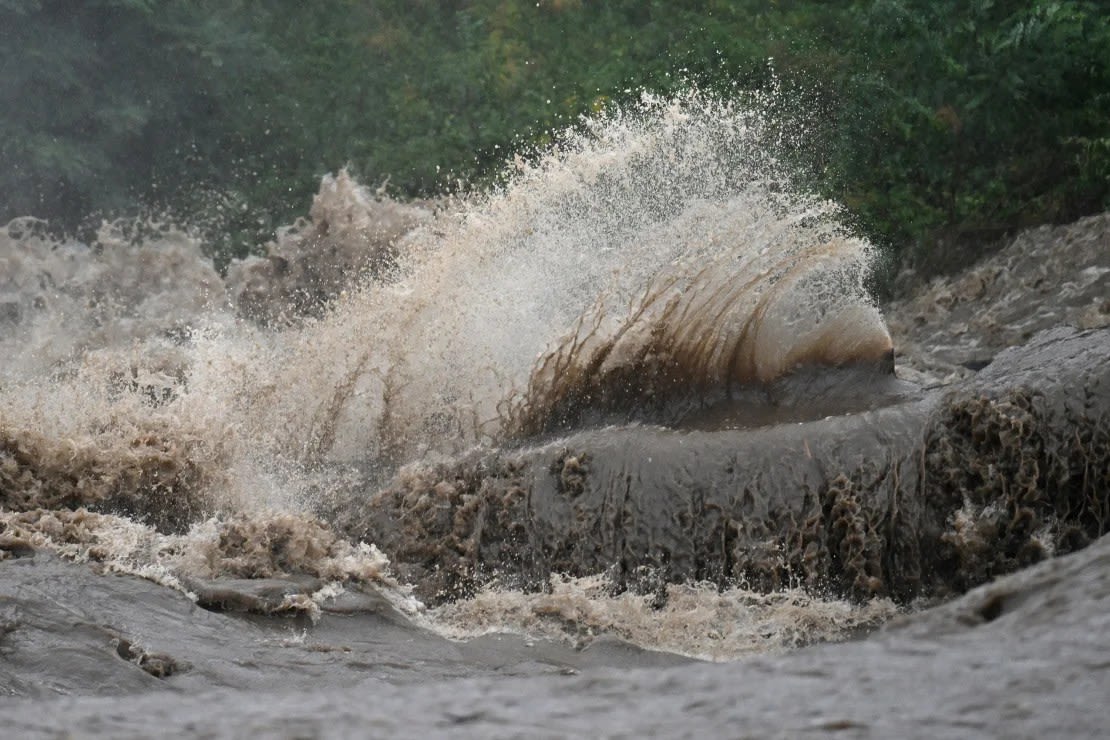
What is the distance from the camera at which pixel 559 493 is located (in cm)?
605

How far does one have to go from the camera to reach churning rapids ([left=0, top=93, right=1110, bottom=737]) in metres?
4.73

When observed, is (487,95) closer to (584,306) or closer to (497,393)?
(584,306)

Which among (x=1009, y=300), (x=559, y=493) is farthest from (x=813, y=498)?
(x=1009, y=300)

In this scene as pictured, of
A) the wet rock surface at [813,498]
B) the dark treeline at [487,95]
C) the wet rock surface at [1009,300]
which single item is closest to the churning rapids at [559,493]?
the wet rock surface at [813,498]

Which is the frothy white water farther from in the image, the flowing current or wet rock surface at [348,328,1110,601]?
wet rock surface at [348,328,1110,601]

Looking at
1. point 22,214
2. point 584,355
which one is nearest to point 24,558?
point 584,355

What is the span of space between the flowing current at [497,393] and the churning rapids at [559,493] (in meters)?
0.02

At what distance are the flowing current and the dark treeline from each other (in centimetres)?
415

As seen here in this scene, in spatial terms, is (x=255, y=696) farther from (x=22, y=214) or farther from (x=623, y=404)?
(x=22, y=214)

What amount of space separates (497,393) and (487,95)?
35.3 ft

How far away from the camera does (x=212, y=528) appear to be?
617 centimetres

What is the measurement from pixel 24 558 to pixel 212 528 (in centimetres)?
82

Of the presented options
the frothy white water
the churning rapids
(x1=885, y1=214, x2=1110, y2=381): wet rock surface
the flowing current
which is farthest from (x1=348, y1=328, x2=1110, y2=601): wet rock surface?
(x1=885, y1=214, x2=1110, y2=381): wet rock surface

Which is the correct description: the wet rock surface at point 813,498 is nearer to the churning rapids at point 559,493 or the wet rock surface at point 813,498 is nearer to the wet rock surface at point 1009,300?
the churning rapids at point 559,493
